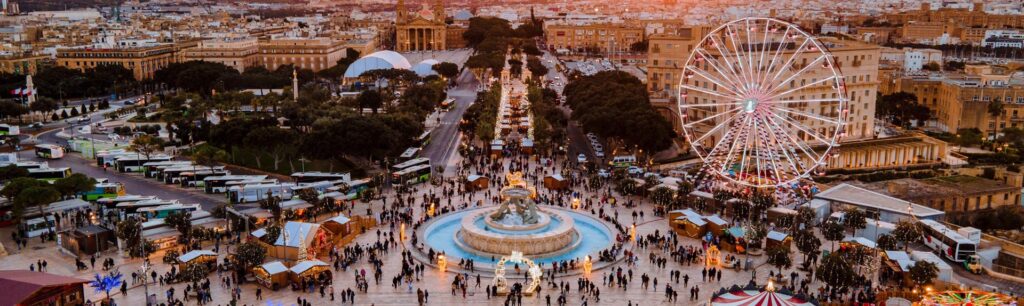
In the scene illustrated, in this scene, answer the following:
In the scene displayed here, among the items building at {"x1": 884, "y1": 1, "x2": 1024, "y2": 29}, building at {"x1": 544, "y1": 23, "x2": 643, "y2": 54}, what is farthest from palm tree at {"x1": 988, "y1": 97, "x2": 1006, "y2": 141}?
building at {"x1": 884, "y1": 1, "x2": 1024, "y2": 29}

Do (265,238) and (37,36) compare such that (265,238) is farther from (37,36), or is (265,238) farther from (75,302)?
(37,36)

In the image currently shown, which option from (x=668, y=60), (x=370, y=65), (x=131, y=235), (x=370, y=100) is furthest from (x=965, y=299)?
(x=370, y=65)

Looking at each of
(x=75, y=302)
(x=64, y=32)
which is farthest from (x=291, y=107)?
(x=64, y=32)

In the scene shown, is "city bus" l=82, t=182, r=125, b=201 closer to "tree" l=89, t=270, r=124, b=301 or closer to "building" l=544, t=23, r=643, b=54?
"tree" l=89, t=270, r=124, b=301

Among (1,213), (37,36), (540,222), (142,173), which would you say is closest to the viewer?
(540,222)

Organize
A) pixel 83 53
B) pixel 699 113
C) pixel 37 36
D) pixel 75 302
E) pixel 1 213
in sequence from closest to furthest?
1. pixel 75 302
2. pixel 1 213
3. pixel 699 113
4. pixel 83 53
5. pixel 37 36

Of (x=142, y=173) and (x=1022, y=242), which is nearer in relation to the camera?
(x=1022, y=242)
